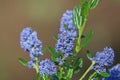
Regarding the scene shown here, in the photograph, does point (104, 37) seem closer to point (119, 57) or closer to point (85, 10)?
point (119, 57)

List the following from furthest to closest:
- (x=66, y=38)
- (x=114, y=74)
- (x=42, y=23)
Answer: (x=42, y=23) → (x=114, y=74) → (x=66, y=38)

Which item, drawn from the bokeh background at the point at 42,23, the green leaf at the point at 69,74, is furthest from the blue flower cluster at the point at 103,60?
the bokeh background at the point at 42,23

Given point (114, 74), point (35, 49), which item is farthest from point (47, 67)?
point (114, 74)

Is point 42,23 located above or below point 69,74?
above

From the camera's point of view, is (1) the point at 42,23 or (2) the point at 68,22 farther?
(1) the point at 42,23

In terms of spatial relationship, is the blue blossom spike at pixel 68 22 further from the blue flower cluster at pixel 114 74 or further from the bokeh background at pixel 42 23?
the bokeh background at pixel 42 23

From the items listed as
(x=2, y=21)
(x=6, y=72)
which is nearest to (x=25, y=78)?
(x=6, y=72)

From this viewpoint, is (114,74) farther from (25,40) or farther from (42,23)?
(42,23)
